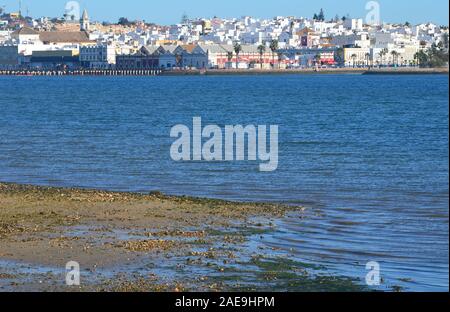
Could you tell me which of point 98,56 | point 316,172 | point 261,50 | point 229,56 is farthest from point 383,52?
point 316,172

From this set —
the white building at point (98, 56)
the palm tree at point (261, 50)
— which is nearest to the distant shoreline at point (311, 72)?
the palm tree at point (261, 50)

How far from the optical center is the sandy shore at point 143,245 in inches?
413

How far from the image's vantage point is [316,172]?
74.2 ft

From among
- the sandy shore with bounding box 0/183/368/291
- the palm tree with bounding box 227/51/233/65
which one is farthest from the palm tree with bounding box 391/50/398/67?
the sandy shore with bounding box 0/183/368/291

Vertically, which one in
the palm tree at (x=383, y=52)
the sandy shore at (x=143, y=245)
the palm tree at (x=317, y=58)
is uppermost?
the palm tree at (x=383, y=52)

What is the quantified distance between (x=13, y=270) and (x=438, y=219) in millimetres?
6472

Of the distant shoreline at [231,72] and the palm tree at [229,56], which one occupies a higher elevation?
the palm tree at [229,56]

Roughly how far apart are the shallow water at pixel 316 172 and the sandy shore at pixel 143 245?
0.54 m

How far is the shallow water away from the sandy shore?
0.54 metres

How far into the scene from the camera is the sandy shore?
10500 mm

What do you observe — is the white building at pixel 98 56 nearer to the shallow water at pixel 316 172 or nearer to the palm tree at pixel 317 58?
the palm tree at pixel 317 58

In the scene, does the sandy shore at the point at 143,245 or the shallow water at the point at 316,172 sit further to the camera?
the shallow water at the point at 316,172

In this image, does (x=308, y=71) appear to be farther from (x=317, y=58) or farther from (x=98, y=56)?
(x=98, y=56)

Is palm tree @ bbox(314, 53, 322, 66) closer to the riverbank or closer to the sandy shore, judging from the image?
the riverbank
